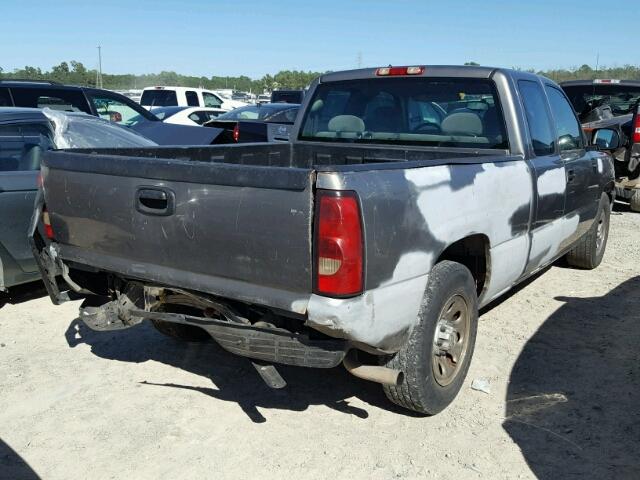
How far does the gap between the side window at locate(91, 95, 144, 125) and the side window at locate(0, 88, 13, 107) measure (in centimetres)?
114

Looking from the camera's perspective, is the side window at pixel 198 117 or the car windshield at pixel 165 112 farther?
the side window at pixel 198 117

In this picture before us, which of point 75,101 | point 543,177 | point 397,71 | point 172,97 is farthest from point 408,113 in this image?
point 172,97

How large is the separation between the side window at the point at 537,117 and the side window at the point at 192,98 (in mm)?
16365

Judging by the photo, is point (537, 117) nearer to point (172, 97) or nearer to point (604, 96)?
point (604, 96)

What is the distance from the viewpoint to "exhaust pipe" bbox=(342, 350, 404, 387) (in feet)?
10.6

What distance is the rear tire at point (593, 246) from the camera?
6.46 meters

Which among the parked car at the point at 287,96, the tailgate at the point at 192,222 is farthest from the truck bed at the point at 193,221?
the parked car at the point at 287,96

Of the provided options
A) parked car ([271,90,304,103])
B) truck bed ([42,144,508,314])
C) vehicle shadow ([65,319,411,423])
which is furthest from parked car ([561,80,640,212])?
parked car ([271,90,304,103])

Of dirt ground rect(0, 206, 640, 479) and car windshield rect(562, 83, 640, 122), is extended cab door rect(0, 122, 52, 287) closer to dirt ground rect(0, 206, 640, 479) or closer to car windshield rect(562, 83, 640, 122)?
dirt ground rect(0, 206, 640, 479)

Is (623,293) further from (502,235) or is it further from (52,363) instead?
(52,363)

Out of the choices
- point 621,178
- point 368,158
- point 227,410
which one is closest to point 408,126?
point 368,158

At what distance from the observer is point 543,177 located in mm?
4480

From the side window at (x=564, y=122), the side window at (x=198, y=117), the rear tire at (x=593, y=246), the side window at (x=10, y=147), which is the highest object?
the side window at (x=564, y=122)

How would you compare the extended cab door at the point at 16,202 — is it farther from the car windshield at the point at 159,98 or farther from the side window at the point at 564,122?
the car windshield at the point at 159,98
